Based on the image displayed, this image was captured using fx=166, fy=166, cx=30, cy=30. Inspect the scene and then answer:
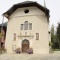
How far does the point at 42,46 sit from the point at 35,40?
4.87 ft

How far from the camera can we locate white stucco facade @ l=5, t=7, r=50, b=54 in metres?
26.2

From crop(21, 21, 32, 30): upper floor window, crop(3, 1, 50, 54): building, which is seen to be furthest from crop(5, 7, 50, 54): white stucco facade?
crop(21, 21, 32, 30): upper floor window

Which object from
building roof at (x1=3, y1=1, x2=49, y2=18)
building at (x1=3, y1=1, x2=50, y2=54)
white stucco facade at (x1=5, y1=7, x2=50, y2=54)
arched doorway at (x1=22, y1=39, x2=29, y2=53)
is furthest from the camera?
arched doorway at (x1=22, y1=39, x2=29, y2=53)

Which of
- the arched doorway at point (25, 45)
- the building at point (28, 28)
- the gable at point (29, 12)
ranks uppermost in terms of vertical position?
the gable at point (29, 12)

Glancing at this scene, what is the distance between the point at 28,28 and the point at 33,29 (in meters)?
0.93

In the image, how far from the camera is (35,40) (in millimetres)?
26453

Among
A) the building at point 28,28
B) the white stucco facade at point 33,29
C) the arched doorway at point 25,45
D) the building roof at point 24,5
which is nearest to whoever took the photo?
the white stucco facade at point 33,29

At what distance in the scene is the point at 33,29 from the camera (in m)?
26.9

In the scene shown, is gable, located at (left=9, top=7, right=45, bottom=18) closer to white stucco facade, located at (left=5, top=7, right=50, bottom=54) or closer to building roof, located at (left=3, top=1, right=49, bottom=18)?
white stucco facade, located at (left=5, top=7, right=50, bottom=54)

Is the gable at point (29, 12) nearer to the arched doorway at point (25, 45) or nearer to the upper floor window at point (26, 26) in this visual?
the upper floor window at point (26, 26)

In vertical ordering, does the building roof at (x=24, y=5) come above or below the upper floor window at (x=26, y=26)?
above

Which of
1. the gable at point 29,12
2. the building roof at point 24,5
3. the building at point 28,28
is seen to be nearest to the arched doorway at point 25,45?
the building at point 28,28

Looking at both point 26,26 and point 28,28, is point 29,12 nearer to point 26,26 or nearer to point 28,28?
point 26,26

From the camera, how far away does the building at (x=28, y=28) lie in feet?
86.2
